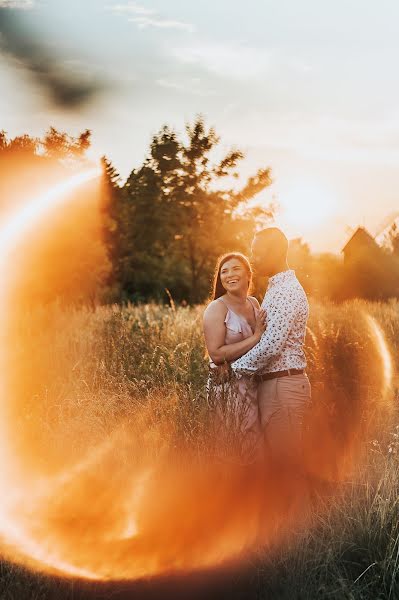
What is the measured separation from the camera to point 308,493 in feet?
12.9

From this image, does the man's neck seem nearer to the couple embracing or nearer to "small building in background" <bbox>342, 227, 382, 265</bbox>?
the couple embracing

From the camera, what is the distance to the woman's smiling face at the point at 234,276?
447 centimetres

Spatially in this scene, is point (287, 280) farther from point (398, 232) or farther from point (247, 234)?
point (247, 234)

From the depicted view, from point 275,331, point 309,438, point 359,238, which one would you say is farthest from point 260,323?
point 359,238

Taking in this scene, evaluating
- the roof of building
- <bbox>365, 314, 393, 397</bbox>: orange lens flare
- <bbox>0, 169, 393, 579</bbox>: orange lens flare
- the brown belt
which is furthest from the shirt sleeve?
the roof of building

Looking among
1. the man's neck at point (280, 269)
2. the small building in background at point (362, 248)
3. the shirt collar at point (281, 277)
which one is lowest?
the shirt collar at point (281, 277)

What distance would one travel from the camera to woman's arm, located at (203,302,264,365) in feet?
13.9

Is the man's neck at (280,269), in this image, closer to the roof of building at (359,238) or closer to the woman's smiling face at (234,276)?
the woman's smiling face at (234,276)

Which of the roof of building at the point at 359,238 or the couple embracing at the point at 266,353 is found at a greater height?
the roof of building at the point at 359,238

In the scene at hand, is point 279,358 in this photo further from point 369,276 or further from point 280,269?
point 369,276

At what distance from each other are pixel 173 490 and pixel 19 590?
1.01 m

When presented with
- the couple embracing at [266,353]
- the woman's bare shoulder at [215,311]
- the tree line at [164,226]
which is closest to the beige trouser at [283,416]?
the couple embracing at [266,353]

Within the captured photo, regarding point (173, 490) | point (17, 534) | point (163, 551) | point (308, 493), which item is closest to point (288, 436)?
point (308, 493)

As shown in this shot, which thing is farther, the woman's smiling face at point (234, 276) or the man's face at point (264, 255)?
the woman's smiling face at point (234, 276)
